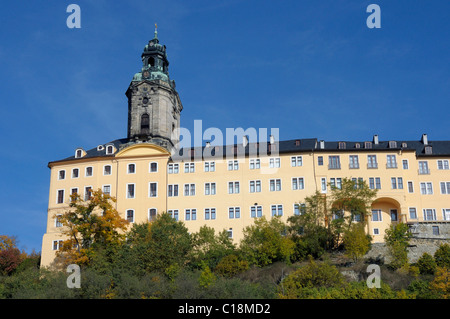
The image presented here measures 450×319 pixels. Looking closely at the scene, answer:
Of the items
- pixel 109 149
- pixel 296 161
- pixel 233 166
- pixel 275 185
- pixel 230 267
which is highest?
pixel 109 149

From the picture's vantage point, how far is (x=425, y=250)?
5966 cm

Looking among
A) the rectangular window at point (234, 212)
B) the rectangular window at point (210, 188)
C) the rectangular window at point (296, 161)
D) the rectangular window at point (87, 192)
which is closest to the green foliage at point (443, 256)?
the rectangular window at point (296, 161)

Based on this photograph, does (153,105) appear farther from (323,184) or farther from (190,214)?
(323,184)

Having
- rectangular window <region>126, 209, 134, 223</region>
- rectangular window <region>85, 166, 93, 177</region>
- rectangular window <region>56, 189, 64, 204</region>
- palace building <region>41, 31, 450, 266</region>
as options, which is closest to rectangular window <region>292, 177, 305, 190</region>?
palace building <region>41, 31, 450, 266</region>

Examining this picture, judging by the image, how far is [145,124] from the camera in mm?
76875

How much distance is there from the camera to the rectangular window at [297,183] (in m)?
67.4

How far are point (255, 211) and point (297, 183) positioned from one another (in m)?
5.43

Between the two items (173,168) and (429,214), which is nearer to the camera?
(429,214)

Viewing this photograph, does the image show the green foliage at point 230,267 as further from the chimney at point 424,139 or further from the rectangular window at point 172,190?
the chimney at point 424,139

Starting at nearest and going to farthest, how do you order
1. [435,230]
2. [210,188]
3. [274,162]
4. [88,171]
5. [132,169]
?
[435,230]
[274,162]
[210,188]
[132,169]
[88,171]

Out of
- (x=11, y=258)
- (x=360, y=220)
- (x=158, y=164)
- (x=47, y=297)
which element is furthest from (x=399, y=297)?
(x=11, y=258)

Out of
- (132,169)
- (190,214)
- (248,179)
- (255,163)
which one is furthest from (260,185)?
(132,169)

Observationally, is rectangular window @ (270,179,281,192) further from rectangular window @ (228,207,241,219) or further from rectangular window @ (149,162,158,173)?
rectangular window @ (149,162,158,173)

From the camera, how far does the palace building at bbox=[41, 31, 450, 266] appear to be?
A: 220ft
